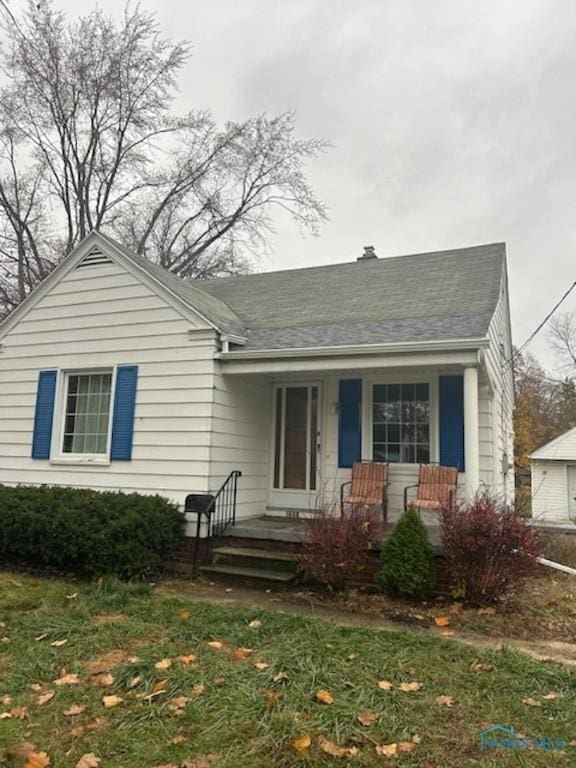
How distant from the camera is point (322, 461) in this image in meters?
7.90

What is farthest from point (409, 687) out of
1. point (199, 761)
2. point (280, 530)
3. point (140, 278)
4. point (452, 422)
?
point (140, 278)

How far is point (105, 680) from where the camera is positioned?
3465 millimetres

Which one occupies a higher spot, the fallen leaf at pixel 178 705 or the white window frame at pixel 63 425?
the white window frame at pixel 63 425

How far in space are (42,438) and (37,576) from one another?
2250 mm

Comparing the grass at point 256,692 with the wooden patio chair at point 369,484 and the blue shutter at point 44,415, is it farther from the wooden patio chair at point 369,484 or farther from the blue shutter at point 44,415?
the blue shutter at point 44,415

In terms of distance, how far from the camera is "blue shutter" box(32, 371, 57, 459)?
26.3 ft

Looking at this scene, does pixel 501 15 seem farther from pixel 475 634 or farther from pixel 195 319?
pixel 475 634

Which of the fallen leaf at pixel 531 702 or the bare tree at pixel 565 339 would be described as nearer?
the fallen leaf at pixel 531 702

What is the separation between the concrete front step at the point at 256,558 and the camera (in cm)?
620

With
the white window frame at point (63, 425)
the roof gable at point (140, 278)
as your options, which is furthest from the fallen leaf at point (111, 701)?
the roof gable at point (140, 278)

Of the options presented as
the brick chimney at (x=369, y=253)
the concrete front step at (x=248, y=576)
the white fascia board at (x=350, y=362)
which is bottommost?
the concrete front step at (x=248, y=576)

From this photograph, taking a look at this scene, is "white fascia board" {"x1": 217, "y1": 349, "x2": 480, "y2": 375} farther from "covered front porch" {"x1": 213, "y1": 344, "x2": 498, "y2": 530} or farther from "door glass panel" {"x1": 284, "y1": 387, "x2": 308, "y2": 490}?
"door glass panel" {"x1": 284, "y1": 387, "x2": 308, "y2": 490}

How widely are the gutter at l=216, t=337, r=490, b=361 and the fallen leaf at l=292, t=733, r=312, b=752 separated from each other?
4427 mm

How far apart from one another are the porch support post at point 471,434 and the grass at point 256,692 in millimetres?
2113
